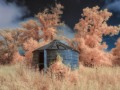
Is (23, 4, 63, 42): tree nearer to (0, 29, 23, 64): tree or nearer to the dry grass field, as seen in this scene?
(0, 29, 23, 64): tree

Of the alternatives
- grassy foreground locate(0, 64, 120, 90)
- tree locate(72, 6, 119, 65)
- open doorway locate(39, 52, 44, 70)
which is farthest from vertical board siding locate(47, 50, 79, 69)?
tree locate(72, 6, 119, 65)

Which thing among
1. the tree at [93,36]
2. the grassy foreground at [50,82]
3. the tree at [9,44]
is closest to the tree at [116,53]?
the tree at [93,36]

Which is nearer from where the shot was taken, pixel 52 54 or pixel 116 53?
pixel 52 54

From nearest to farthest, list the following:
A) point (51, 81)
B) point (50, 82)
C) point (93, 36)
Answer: point (50, 82), point (51, 81), point (93, 36)

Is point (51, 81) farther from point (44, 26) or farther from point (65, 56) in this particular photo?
point (44, 26)

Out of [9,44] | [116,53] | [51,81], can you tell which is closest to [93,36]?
[116,53]

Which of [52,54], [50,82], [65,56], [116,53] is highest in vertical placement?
[116,53]

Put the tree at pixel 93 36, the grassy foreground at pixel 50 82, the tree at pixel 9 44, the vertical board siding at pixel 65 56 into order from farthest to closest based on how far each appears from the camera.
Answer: the tree at pixel 9 44 < the tree at pixel 93 36 < the vertical board siding at pixel 65 56 < the grassy foreground at pixel 50 82

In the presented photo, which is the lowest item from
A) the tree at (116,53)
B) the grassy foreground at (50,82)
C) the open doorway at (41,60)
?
the grassy foreground at (50,82)

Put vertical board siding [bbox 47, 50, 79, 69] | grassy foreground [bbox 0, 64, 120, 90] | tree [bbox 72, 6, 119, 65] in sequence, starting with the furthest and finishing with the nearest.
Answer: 1. tree [bbox 72, 6, 119, 65]
2. vertical board siding [bbox 47, 50, 79, 69]
3. grassy foreground [bbox 0, 64, 120, 90]

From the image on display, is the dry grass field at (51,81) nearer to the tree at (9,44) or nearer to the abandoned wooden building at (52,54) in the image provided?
the abandoned wooden building at (52,54)

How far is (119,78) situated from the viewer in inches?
667

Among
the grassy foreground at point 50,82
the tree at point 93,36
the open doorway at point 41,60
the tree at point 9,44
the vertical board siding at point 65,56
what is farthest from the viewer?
the tree at point 9,44

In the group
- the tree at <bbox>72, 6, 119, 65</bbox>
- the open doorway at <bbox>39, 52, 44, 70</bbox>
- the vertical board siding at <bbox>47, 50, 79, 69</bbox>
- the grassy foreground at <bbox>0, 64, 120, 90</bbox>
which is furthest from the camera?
the tree at <bbox>72, 6, 119, 65</bbox>
